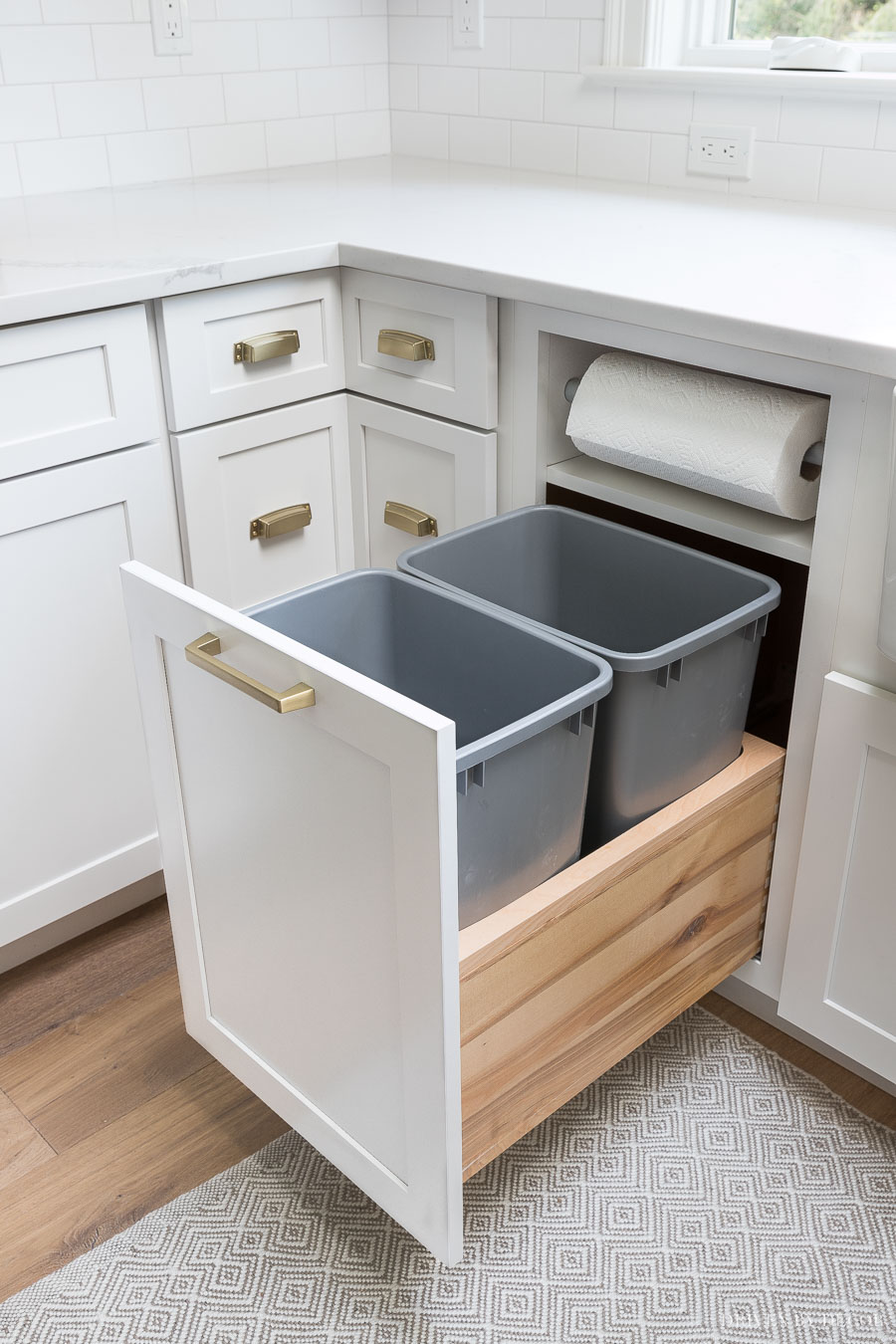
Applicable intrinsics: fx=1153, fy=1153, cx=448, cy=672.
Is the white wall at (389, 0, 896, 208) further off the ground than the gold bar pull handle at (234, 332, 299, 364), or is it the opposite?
the white wall at (389, 0, 896, 208)

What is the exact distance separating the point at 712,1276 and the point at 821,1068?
0.33m

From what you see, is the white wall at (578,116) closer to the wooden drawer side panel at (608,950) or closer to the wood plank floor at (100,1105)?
the wooden drawer side panel at (608,950)

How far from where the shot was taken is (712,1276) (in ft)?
3.75

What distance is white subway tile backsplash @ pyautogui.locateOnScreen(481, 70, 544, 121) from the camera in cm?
202

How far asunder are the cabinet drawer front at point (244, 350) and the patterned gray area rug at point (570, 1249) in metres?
0.90

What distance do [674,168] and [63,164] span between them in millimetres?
1006

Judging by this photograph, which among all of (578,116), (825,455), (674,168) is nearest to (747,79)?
(674,168)

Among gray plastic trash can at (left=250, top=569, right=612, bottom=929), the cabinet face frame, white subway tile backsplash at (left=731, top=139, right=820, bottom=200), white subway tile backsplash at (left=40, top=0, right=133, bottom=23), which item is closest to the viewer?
gray plastic trash can at (left=250, top=569, right=612, bottom=929)

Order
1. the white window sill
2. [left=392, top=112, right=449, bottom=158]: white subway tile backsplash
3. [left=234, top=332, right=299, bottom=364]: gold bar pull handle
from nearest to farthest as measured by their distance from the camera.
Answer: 1. [left=234, top=332, right=299, bottom=364]: gold bar pull handle
2. the white window sill
3. [left=392, top=112, right=449, bottom=158]: white subway tile backsplash

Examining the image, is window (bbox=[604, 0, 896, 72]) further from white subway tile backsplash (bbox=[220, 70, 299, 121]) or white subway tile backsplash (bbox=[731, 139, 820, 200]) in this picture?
white subway tile backsplash (bbox=[220, 70, 299, 121])

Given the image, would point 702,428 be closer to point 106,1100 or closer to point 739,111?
point 739,111

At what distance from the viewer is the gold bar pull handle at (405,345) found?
57.0 inches

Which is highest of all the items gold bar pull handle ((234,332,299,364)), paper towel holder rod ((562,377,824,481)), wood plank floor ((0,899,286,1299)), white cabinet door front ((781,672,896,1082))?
gold bar pull handle ((234,332,299,364))

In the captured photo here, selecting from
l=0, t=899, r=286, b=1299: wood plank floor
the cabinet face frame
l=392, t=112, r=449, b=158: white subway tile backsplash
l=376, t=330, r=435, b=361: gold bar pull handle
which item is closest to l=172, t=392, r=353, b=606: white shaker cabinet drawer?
l=376, t=330, r=435, b=361: gold bar pull handle
